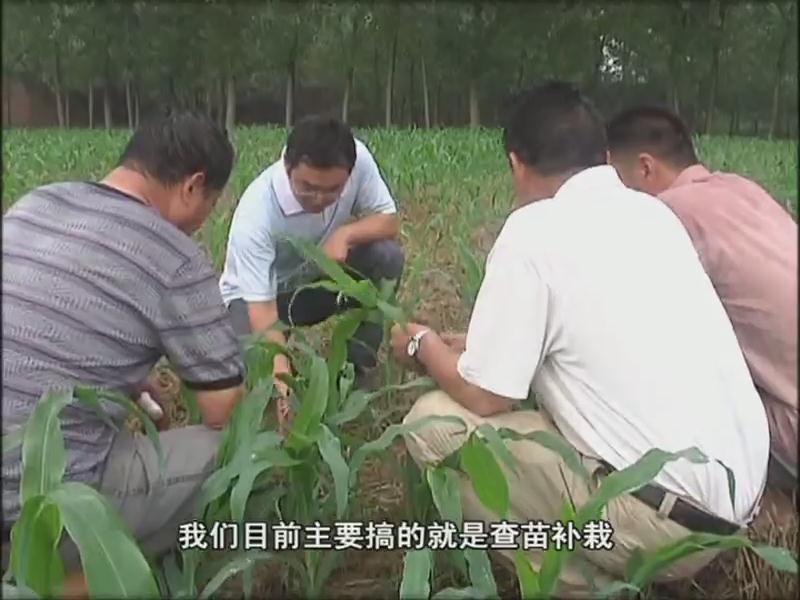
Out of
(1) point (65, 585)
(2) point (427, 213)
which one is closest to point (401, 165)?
(2) point (427, 213)

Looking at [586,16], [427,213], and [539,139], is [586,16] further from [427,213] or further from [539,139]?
[427,213]

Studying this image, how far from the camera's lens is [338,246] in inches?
54.8

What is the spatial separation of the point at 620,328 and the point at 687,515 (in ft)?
0.76

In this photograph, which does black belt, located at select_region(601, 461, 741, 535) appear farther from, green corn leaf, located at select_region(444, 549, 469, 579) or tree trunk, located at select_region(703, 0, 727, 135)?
tree trunk, located at select_region(703, 0, 727, 135)

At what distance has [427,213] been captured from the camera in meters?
1.36

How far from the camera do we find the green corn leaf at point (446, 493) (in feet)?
3.86

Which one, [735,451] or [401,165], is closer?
[735,451]

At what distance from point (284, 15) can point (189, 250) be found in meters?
0.30

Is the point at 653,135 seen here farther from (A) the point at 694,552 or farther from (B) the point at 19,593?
(B) the point at 19,593

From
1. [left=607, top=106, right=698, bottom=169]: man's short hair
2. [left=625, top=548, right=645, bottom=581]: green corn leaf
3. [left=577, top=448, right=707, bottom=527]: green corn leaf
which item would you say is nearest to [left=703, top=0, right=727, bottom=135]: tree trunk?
[left=607, top=106, right=698, bottom=169]: man's short hair

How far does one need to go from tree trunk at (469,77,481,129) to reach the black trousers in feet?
0.65

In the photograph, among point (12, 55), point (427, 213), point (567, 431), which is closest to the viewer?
point (12, 55)

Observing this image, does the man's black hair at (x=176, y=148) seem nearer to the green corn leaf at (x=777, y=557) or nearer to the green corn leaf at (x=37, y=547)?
the green corn leaf at (x=37, y=547)

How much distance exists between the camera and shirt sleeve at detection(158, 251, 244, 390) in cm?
117
